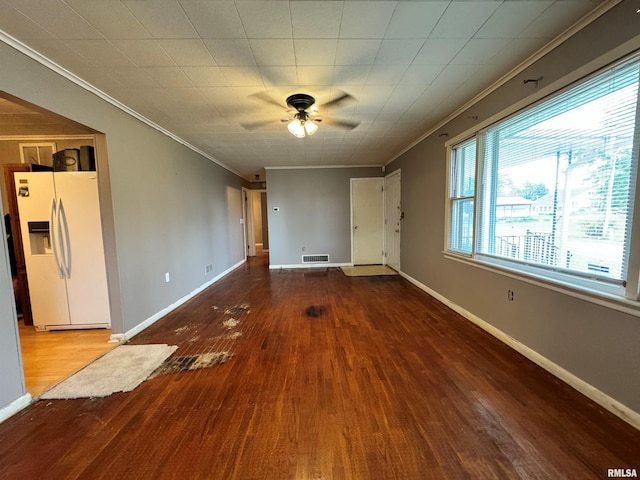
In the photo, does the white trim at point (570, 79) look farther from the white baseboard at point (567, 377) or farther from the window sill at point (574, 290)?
the white baseboard at point (567, 377)

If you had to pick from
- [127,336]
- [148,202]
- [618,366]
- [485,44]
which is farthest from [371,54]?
[127,336]

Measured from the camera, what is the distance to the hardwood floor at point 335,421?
1.26 m

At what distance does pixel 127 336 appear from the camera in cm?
268

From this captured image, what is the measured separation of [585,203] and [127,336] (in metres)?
4.19

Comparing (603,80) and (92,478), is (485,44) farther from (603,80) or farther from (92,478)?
(92,478)

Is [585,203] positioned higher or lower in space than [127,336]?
higher

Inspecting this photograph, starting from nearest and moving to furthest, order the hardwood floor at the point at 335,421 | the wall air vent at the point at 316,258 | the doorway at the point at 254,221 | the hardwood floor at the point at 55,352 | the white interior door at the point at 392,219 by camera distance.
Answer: the hardwood floor at the point at 335,421, the hardwood floor at the point at 55,352, the white interior door at the point at 392,219, the wall air vent at the point at 316,258, the doorway at the point at 254,221

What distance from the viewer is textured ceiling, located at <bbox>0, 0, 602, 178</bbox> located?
1.54 m

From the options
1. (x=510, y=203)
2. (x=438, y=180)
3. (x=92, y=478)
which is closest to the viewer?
(x=92, y=478)

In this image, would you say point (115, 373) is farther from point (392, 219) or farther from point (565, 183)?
point (392, 219)

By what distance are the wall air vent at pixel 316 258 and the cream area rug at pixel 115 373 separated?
4.05 m

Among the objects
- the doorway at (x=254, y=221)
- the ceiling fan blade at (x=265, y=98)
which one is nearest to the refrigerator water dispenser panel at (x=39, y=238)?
the ceiling fan blade at (x=265, y=98)

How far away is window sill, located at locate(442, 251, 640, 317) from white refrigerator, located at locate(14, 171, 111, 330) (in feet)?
13.5

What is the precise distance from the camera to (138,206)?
2.94 meters
